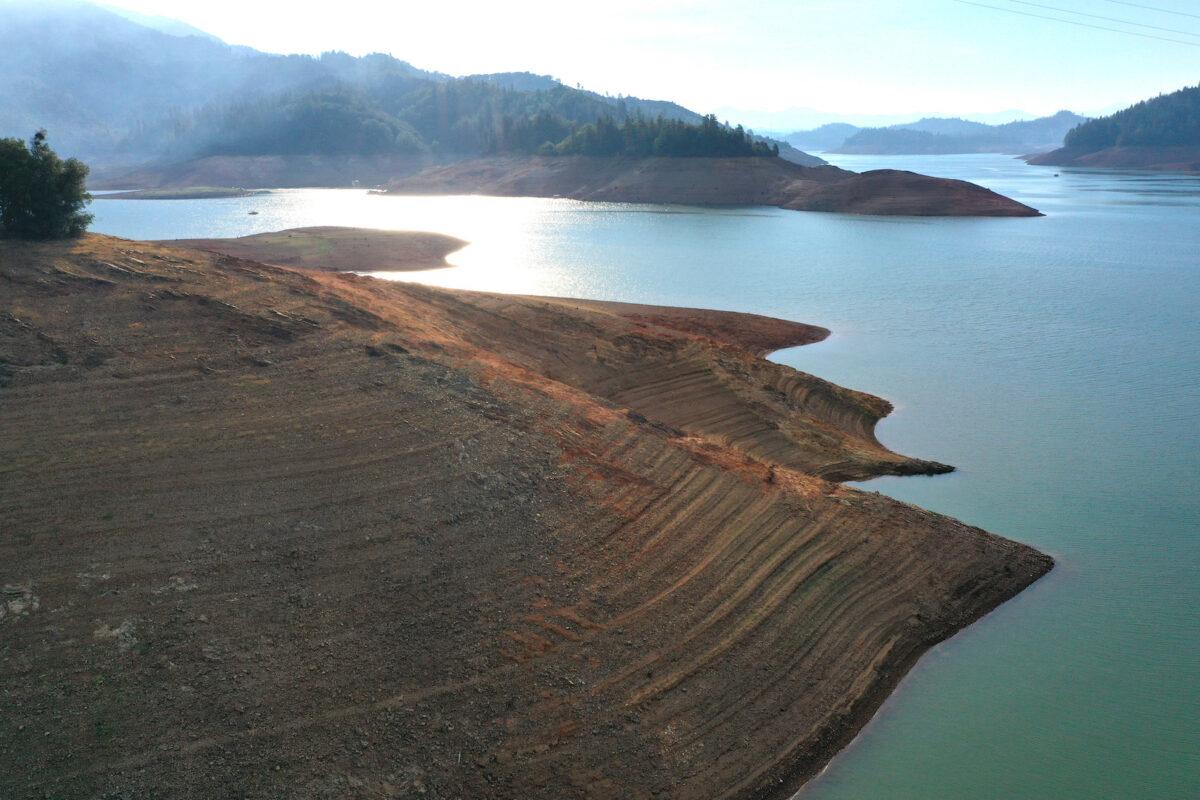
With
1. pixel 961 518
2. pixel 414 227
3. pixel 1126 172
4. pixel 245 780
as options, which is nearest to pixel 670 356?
pixel 961 518

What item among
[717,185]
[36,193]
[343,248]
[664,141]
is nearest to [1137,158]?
[664,141]

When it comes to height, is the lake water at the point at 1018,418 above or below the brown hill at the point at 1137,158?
below

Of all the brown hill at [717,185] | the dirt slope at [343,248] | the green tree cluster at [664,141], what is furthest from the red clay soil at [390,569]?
the green tree cluster at [664,141]

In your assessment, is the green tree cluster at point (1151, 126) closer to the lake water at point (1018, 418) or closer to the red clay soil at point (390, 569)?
the lake water at point (1018, 418)

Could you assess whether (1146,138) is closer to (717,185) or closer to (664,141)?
(664,141)

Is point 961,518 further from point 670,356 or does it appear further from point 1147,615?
point 670,356
